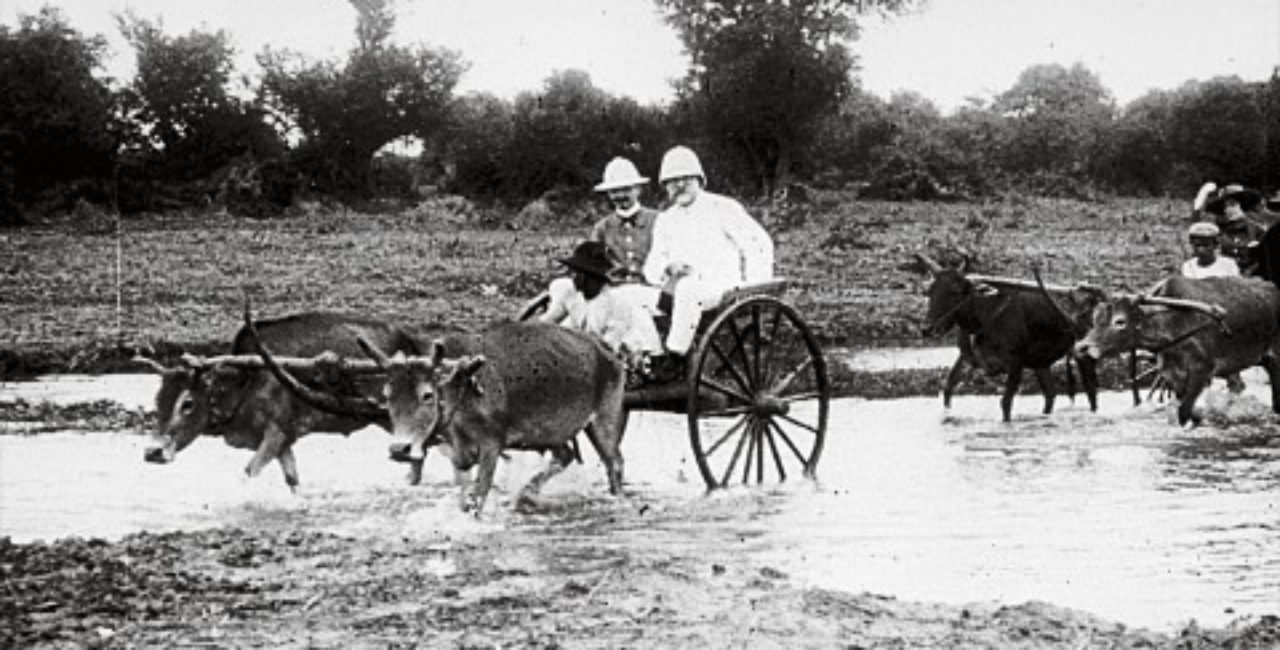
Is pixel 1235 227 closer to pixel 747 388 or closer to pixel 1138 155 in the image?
pixel 747 388

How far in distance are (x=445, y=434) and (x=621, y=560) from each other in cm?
138

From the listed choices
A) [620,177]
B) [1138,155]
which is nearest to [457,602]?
[620,177]

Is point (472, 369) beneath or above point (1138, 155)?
beneath

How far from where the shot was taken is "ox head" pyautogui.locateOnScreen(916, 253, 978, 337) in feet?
51.5

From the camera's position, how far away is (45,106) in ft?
81.8

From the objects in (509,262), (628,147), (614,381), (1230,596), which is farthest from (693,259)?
(628,147)

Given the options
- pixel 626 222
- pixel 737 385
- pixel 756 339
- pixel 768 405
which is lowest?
pixel 768 405

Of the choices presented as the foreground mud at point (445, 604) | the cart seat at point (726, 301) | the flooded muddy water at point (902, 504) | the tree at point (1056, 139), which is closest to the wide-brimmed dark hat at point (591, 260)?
the cart seat at point (726, 301)

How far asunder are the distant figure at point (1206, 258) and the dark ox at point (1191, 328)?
848mm

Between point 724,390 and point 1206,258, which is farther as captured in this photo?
point 1206,258

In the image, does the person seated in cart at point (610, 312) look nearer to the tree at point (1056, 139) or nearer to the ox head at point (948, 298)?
the ox head at point (948, 298)

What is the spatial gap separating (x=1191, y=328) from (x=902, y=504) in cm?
427

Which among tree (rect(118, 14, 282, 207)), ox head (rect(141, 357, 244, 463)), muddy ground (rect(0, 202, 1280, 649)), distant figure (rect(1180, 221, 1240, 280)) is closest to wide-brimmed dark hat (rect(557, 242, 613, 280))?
muddy ground (rect(0, 202, 1280, 649))

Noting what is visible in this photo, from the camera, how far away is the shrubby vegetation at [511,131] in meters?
27.8
